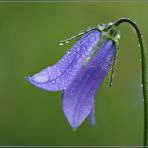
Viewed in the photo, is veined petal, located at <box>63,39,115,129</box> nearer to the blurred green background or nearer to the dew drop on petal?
the dew drop on petal

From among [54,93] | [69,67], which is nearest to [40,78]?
[69,67]

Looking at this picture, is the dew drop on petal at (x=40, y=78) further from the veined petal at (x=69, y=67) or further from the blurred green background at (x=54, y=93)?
the blurred green background at (x=54, y=93)

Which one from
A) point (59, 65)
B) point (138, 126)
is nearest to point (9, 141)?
point (138, 126)

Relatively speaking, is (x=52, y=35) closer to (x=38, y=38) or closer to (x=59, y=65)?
(x=38, y=38)

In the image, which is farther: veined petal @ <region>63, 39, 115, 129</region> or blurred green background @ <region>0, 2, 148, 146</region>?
blurred green background @ <region>0, 2, 148, 146</region>

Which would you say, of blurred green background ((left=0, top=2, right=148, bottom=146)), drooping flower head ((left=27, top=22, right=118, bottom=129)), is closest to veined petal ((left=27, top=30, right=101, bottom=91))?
drooping flower head ((left=27, top=22, right=118, bottom=129))
